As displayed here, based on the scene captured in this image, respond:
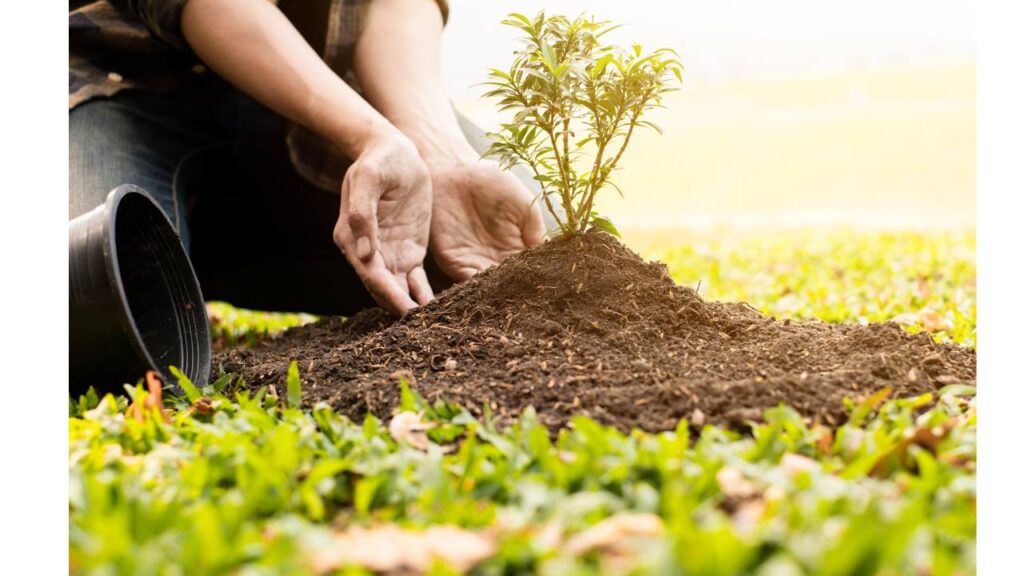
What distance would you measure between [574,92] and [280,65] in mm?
1072

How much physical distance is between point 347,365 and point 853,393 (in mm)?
1060

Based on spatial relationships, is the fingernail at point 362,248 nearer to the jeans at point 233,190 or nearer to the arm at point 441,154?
the arm at point 441,154

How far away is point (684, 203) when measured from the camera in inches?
283

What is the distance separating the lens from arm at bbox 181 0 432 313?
2521mm

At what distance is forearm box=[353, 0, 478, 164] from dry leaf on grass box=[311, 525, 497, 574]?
1.97m

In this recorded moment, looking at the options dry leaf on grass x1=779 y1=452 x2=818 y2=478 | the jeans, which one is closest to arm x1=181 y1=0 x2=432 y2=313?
the jeans

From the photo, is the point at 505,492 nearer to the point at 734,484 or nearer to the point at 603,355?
the point at 734,484

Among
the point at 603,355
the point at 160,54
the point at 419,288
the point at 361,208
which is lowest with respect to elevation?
the point at 603,355

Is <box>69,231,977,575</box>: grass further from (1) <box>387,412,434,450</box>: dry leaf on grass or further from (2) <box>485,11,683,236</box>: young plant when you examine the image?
(2) <box>485,11,683,236</box>: young plant

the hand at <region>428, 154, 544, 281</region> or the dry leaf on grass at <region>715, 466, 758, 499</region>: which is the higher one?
the hand at <region>428, 154, 544, 281</region>

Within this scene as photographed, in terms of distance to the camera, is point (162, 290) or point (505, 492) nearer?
point (505, 492)

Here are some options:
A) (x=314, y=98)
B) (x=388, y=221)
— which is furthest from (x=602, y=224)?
(x=314, y=98)

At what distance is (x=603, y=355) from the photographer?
5.95 ft
